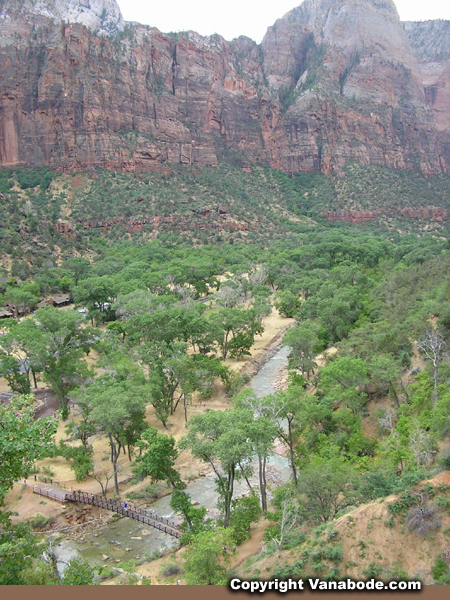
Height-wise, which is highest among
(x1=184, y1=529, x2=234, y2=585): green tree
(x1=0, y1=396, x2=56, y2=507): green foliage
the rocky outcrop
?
the rocky outcrop

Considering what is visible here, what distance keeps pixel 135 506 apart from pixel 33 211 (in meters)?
77.4

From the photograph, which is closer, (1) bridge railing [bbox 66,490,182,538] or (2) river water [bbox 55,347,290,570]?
(2) river water [bbox 55,347,290,570]

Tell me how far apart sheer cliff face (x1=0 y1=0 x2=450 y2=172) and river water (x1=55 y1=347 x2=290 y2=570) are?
99.9 metres

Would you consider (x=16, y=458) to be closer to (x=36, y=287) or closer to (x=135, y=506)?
(x=135, y=506)

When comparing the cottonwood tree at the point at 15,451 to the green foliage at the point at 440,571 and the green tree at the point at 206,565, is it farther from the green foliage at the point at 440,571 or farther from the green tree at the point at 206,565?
the green foliage at the point at 440,571

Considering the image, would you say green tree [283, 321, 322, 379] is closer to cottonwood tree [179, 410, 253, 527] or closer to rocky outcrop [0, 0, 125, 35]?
cottonwood tree [179, 410, 253, 527]

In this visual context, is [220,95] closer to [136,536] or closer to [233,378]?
[233,378]

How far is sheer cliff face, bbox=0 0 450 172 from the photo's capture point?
111688 mm

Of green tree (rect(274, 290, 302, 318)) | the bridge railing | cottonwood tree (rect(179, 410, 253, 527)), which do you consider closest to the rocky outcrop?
green tree (rect(274, 290, 302, 318))

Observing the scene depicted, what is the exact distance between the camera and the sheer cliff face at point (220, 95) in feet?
366

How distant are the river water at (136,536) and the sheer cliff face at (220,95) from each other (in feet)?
328

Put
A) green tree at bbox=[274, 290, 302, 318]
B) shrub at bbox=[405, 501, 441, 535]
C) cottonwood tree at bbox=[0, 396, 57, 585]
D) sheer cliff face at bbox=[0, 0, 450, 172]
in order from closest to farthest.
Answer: cottonwood tree at bbox=[0, 396, 57, 585] → shrub at bbox=[405, 501, 441, 535] → green tree at bbox=[274, 290, 302, 318] → sheer cliff face at bbox=[0, 0, 450, 172]

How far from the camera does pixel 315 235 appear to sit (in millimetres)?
105062

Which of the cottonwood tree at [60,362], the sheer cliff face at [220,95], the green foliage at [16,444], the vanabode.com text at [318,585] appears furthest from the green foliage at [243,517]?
the sheer cliff face at [220,95]
